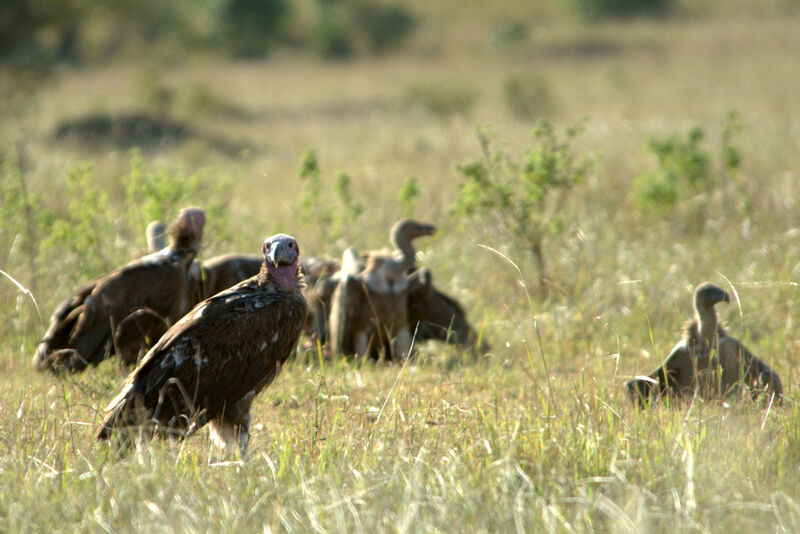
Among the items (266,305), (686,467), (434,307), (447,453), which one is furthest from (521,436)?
(434,307)

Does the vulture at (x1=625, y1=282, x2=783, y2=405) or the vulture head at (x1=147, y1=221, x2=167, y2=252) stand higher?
the vulture head at (x1=147, y1=221, x2=167, y2=252)

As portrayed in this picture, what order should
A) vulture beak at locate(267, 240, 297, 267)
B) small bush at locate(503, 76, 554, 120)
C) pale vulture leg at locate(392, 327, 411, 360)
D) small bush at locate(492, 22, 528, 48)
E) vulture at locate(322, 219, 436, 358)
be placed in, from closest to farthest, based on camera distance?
vulture beak at locate(267, 240, 297, 267) < vulture at locate(322, 219, 436, 358) < pale vulture leg at locate(392, 327, 411, 360) < small bush at locate(503, 76, 554, 120) < small bush at locate(492, 22, 528, 48)

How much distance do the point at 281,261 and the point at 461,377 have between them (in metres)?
1.67

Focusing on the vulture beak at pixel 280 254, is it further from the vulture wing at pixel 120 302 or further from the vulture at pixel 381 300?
the vulture at pixel 381 300

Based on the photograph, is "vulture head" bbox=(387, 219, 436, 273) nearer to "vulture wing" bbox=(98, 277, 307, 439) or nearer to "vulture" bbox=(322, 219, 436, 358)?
"vulture" bbox=(322, 219, 436, 358)

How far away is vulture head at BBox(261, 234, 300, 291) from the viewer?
452cm

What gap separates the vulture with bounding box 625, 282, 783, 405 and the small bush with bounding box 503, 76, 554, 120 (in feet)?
56.3

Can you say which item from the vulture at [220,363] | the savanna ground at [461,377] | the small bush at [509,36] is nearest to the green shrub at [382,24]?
the small bush at [509,36]

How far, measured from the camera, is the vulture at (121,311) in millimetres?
5578

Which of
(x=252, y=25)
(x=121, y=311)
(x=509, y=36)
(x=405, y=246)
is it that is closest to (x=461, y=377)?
(x=405, y=246)

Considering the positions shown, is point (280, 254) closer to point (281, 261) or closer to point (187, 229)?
point (281, 261)

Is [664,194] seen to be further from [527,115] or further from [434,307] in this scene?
[527,115]

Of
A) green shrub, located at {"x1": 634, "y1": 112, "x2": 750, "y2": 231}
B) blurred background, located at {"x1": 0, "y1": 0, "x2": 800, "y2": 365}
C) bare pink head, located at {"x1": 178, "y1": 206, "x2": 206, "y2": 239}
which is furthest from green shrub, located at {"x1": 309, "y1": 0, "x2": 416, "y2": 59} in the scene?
bare pink head, located at {"x1": 178, "y1": 206, "x2": 206, "y2": 239}

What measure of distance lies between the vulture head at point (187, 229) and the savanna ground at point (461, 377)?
95 cm
